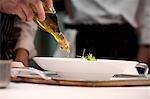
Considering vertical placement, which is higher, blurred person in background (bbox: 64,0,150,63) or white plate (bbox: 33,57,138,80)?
blurred person in background (bbox: 64,0,150,63)

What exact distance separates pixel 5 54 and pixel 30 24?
247mm

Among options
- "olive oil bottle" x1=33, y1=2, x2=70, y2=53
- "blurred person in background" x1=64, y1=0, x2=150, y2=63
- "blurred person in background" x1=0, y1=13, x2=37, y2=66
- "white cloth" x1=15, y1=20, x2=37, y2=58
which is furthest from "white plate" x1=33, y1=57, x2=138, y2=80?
"blurred person in background" x1=64, y1=0, x2=150, y2=63

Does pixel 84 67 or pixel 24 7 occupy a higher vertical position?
pixel 24 7

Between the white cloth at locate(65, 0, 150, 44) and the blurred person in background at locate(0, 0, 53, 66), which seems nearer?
the blurred person in background at locate(0, 0, 53, 66)

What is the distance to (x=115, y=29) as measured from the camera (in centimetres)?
235

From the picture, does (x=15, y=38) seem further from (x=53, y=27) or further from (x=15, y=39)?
(x=53, y=27)

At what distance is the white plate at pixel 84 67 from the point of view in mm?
934

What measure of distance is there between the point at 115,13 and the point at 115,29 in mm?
95

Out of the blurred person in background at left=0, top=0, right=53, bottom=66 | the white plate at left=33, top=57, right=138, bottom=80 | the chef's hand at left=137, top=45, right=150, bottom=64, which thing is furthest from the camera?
the chef's hand at left=137, top=45, right=150, bottom=64

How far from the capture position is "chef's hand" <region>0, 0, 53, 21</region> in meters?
1.00

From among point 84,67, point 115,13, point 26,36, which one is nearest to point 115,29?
point 115,13

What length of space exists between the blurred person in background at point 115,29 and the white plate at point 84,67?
52.4 inches

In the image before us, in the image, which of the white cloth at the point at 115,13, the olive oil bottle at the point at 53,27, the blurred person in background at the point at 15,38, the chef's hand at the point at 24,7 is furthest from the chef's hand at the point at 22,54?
the olive oil bottle at the point at 53,27

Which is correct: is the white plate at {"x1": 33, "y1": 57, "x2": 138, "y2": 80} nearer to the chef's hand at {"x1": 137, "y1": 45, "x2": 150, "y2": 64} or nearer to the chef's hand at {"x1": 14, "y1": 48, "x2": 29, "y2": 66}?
the chef's hand at {"x1": 14, "y1": 48, "x2": 29, "y2": 66}
